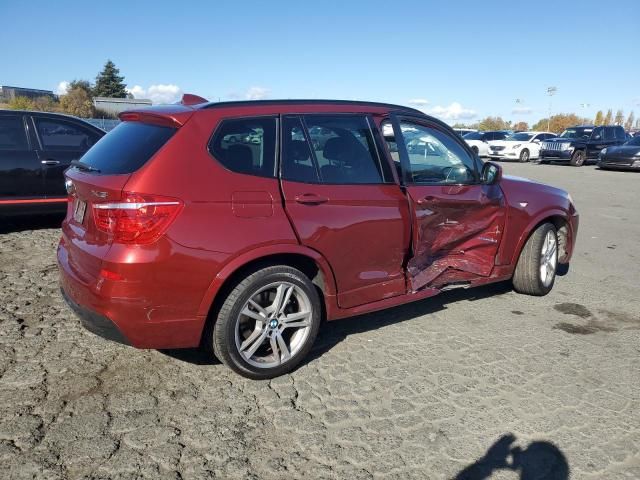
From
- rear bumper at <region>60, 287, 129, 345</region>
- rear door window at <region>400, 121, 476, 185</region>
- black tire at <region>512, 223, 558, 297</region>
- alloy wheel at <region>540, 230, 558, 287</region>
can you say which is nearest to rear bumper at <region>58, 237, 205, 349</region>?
rear bumper at <region>60, 287, 129, 345</region>

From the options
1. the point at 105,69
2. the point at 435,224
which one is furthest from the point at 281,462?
the point at 105,69

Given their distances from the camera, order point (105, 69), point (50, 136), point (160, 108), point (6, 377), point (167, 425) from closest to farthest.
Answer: point (167, 425)
point (6, 377)
point (160, 108)
point (50, 136)
point (105, 69)

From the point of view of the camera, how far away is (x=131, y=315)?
2861mm

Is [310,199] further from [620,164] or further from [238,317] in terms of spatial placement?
[620,164]

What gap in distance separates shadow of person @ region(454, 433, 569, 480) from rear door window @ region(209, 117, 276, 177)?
207 centimetres

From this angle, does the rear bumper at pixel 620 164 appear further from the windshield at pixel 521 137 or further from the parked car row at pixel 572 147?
the windshield at pixel 521 137

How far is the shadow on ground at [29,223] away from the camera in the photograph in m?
7.15

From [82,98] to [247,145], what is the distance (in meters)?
60.5

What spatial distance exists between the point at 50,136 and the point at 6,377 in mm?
4673

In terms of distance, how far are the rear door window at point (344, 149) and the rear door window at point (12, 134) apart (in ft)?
16.4

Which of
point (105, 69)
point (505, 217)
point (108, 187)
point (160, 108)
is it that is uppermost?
point (105, 69)

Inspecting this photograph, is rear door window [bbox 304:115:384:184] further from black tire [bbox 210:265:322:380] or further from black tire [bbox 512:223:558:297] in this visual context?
black tire [bbox 512:223:558:297]

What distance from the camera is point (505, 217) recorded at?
4.61m

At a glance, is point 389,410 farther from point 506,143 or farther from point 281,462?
point 506,143
